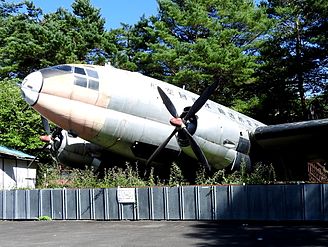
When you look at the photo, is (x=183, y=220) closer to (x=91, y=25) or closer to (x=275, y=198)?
(x=275, y=198)

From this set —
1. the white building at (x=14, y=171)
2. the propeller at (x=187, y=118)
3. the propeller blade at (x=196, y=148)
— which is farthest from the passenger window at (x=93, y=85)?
the white building at (x=14, y=171)

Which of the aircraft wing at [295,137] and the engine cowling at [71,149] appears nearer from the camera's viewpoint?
the aircraft wing at [295,137]

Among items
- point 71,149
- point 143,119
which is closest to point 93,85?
point 143,119

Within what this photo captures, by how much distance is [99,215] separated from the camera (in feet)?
55.0

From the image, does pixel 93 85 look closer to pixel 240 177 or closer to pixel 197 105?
pixel 197 105

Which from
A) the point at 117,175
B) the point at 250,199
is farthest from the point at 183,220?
the point at 117,175

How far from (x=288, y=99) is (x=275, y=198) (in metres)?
24.6

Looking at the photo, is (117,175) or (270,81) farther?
(270,81)

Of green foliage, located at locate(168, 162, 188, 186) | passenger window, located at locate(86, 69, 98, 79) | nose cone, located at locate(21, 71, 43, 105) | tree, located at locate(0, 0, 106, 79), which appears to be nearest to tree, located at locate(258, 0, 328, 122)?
tree, located at locate(0, 0, 106, 79)

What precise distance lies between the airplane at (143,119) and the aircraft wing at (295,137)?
37 millimetres

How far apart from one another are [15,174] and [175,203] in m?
12.8

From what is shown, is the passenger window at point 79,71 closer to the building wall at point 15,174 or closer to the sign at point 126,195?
the sign at point 126,195

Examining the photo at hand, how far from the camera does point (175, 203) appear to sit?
51.6 feet

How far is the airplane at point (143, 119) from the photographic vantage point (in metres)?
15.2
